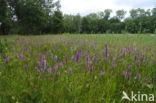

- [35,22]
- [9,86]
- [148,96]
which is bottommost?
[148,96]

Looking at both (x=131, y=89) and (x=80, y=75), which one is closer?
(x=131, y=89)

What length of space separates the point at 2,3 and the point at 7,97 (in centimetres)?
1537

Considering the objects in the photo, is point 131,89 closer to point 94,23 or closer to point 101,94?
point 101,94

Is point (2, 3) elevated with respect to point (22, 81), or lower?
elevated

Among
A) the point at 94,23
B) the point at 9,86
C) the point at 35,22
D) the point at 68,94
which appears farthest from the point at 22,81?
the point at 94,23

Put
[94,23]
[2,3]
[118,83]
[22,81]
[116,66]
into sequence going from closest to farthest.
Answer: [22,81] < [118,83] < [116,66] < [2,3] < [94,23]

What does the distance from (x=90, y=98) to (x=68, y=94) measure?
238 millimetres

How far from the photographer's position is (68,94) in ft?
5.00

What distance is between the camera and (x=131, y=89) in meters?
1.77

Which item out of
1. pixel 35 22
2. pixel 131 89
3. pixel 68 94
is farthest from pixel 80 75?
pixel 35 22

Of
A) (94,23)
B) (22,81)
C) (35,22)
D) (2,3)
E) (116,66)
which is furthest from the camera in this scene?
(94,23)

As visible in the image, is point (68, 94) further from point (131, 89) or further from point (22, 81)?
point (131, 89)

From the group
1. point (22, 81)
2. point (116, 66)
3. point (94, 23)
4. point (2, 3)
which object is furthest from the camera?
point (94, 23)

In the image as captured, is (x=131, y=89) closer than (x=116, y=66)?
Yes
